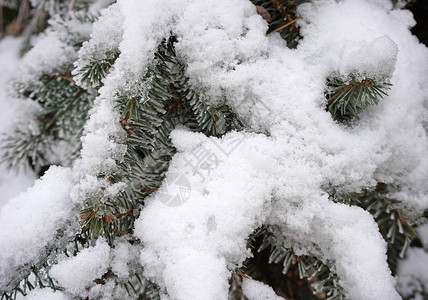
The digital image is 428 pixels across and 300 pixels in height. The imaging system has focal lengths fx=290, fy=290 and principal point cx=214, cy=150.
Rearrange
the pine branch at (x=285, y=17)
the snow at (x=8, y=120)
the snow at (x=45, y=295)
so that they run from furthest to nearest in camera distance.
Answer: the snow at (x=8, y=120)
the pine branch at (x=285, y=17)
the snow at (x=45, y=295)

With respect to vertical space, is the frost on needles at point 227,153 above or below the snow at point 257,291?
above

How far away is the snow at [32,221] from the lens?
2.06 ft

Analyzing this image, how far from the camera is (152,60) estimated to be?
2.28 ft

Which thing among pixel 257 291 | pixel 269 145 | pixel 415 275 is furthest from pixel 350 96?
pixel 415 275

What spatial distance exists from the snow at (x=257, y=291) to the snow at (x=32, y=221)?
0.47 meters

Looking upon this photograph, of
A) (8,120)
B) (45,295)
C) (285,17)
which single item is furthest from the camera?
(8,120)

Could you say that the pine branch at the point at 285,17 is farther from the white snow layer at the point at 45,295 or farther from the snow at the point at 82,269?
the white snow layer at the point at 45,295

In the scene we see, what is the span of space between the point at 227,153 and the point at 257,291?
1.13 feet

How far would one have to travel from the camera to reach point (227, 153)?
719 millimetres

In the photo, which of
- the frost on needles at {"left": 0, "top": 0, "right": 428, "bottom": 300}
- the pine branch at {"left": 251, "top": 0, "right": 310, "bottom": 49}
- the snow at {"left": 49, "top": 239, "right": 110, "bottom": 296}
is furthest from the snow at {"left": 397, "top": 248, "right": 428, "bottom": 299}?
the snow at {"left": 49, "top": 239, "right": 110, "bottom": 296}

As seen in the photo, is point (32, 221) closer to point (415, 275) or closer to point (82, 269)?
point (82, 269)

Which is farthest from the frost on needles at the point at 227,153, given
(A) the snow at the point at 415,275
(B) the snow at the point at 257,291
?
(A) the snow at the point at 415,275

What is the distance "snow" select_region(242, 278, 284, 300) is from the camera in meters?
Result: 0.70

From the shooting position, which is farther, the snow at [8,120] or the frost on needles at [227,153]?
the snow at [8,120]
